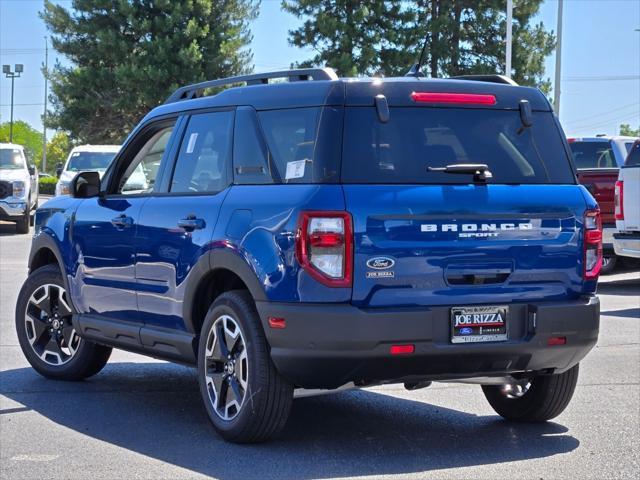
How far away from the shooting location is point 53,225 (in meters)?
8.52

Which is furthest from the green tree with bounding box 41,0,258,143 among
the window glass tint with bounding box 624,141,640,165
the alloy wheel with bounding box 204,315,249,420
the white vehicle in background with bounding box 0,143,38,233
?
the alloy wheel with bounding box 204,315,249,420

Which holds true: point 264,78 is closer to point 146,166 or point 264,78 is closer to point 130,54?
point 146,166

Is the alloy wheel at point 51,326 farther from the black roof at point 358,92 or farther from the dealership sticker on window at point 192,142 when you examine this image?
the black roof at point 358,92

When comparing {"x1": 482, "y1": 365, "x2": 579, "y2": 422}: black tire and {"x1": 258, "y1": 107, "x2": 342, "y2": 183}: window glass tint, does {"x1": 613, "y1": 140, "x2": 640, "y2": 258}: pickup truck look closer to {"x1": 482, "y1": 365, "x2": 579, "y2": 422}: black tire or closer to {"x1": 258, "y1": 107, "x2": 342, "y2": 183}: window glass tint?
{"x1": 482, "y1": 365, "x2": 579, "y2": 422}: black tire

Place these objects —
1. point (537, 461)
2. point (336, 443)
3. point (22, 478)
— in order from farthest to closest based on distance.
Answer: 1. point (336, 443)
2. point (537, 461)
3. point (22, 478)

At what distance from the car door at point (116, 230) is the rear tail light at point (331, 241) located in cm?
188

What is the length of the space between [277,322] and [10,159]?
21.9 m

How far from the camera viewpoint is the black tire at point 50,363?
8.41 meters

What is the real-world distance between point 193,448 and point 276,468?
65 centimetres

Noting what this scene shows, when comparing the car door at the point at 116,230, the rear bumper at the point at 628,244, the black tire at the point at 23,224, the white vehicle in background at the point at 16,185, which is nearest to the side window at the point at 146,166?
the car door at the point at 116,230

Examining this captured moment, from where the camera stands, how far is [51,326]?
8641 mm

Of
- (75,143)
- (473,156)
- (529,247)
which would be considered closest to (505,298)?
(529,247)

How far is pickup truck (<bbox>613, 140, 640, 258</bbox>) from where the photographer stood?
1486 cm

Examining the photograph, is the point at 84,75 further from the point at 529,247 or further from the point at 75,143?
the point at 529,247
